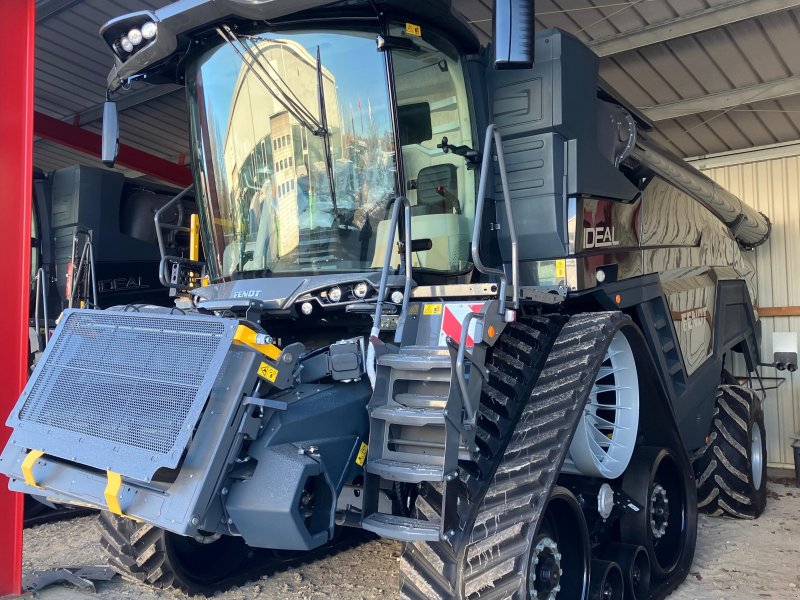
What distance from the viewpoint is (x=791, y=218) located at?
9.73 m

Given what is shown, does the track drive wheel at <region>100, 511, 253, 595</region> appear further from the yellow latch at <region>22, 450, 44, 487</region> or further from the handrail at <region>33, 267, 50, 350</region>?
the handrail at <region>33, 267, 50, 350</region>

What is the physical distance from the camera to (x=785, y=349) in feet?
30.7

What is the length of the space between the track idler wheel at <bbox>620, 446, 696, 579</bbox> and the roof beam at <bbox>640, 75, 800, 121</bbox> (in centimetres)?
524

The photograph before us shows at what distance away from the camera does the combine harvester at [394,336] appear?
282 cm

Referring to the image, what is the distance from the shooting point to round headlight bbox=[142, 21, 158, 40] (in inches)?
158

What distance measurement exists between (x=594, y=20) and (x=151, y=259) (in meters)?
5.37

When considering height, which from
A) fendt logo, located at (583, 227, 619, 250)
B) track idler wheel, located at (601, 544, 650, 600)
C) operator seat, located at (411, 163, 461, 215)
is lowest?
track idler wheel, located at (601, 544, 650, 600)

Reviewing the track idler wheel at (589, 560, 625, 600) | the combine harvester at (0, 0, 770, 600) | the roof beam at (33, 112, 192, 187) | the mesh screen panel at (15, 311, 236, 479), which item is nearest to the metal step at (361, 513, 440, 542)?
the combine harvester at (0, 0, 770, 600)

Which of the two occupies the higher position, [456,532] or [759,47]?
[759,47]

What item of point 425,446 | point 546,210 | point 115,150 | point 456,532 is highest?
point 115,150

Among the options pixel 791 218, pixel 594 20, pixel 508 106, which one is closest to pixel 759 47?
pixel 594 20

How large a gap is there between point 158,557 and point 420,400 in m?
2.13

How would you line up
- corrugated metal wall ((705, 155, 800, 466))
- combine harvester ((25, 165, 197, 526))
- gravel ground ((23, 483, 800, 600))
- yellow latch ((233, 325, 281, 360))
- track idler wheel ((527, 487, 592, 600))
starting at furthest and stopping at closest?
corrugated metal wall ((705, 155, 800, 466)) < combine harvester ((25, 165, 197, 526)) < gravel ground ((23, 483, 800, 600)) < track idler wheel ((527, 487, 592, 600)) < yellow latch ((233, 325, 281, 360))

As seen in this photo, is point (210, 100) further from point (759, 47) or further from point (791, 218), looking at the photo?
point (791, 218)
